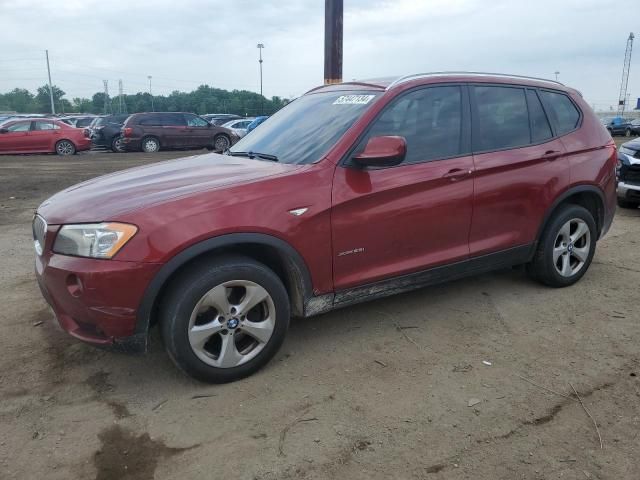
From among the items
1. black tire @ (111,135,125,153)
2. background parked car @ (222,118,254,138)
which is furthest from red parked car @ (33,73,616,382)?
background parked car @ (222,118,254,138)

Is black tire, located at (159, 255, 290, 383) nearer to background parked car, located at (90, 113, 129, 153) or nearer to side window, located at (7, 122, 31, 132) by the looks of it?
side window, located at (7, 122, 31, 132)

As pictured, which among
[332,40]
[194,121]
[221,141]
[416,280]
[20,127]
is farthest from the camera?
[221,141]

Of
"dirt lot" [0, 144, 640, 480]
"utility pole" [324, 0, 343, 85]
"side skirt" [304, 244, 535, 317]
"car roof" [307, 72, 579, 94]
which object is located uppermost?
"utility pole" [324, 0, 343, 85]

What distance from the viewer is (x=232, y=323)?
302cm

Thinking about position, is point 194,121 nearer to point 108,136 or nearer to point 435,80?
point 108,136

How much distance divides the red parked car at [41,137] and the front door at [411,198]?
18416 mm

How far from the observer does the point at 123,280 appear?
272cm

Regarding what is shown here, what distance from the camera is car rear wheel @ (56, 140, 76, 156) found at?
19.1m

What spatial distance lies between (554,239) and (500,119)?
1.12 m

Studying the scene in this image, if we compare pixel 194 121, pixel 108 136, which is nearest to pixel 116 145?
pixel 108 136

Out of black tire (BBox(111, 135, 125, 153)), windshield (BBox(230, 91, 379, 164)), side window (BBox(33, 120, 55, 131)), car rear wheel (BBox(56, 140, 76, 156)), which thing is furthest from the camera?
black tire (BBox(111, 135, 125, 153))

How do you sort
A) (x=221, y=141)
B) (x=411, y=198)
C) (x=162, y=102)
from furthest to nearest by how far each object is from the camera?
(x=162, y=102), (x=221, y=141), (x=411, y=198)

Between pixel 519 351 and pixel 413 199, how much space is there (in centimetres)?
122

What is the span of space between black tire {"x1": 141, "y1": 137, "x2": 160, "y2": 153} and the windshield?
1693 centimetres
